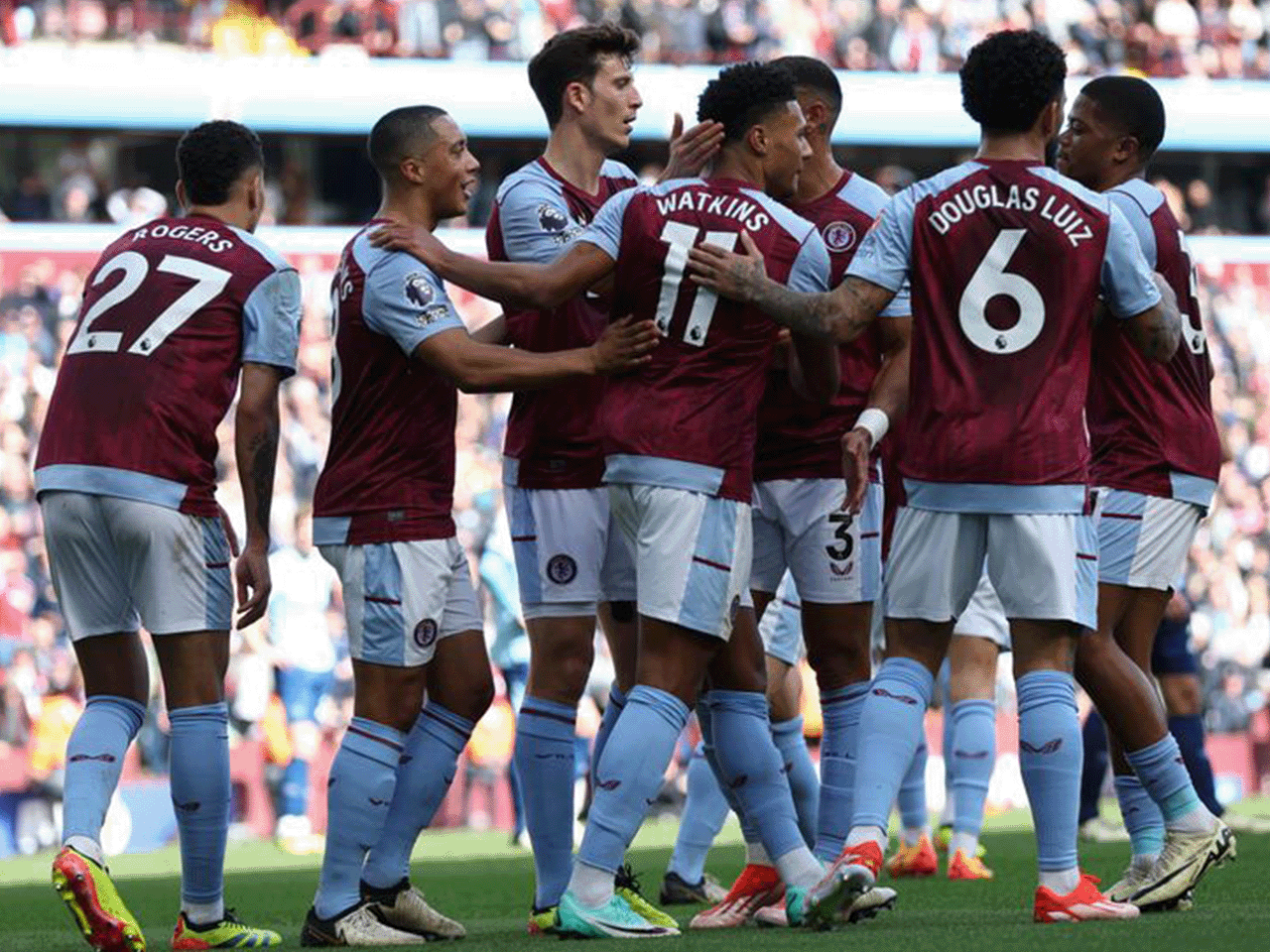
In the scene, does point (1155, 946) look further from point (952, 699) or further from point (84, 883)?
point (952, 699)

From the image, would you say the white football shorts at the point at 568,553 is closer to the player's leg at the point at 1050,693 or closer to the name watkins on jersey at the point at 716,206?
the name watkins on jersey at the point at 716,206

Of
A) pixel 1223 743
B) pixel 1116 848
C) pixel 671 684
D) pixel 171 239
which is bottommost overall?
pixel 1223 743

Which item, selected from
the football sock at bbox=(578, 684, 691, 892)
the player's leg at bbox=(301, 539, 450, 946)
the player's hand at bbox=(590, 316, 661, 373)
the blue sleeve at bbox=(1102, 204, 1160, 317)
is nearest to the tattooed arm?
the player's leg at bbox=(301, 539, 450, 946)

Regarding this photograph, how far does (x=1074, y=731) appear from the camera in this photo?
6762 millimetres

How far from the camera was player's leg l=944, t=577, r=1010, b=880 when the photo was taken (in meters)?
9.90

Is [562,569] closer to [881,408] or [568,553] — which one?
[568,553]

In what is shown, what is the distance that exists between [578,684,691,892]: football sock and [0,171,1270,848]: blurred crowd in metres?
8.00

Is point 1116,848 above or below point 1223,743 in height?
above

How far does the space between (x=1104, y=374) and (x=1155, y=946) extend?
228 cm

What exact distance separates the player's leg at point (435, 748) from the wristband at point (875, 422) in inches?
48.3

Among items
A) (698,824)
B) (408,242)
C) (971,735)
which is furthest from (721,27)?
(408,242)

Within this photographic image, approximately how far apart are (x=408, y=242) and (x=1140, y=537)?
2.47 meters

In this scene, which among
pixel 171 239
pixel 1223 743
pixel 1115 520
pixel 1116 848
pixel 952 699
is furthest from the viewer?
pixel 1223 743

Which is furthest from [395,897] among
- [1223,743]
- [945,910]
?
[1223,743]
